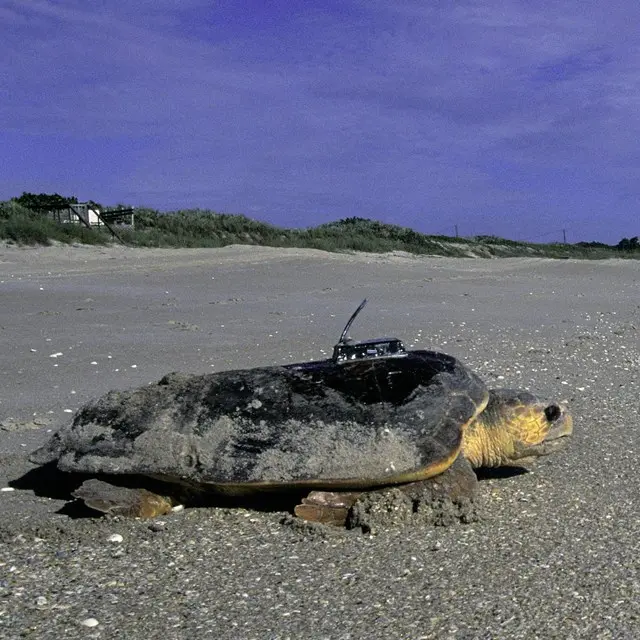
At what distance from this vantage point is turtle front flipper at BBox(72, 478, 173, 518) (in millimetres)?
3588

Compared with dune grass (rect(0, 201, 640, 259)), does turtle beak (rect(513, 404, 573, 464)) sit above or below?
below

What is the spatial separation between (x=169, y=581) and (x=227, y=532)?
1.72ft

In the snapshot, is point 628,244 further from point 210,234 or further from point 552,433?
point 552,433

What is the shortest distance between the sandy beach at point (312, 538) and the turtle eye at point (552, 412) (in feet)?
0.89

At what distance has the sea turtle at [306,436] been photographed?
3533 millimetres

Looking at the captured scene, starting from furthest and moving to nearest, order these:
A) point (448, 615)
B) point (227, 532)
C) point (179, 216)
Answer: point (179, 216)
point (227, 532)
point (448, 615)

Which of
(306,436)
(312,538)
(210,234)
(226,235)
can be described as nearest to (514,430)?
(306,436)

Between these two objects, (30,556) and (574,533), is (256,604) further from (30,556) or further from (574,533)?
(574,533)

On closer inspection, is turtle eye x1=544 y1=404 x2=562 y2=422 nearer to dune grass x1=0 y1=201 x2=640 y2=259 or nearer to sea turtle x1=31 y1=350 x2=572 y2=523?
sea turtle x1=31 y1=350 x2=572 y2=523

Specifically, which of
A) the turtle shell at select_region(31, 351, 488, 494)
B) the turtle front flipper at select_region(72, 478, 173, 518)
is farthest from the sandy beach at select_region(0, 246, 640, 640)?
the turtle shell at select_region(31, 351, 488, 494)

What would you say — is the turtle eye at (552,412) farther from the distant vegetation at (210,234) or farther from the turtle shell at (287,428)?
the distant vegetation at (210,234)

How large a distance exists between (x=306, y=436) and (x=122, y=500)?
78cm

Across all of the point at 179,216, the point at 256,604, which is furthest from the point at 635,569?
the point at 179,216

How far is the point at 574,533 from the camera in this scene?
336 cm
